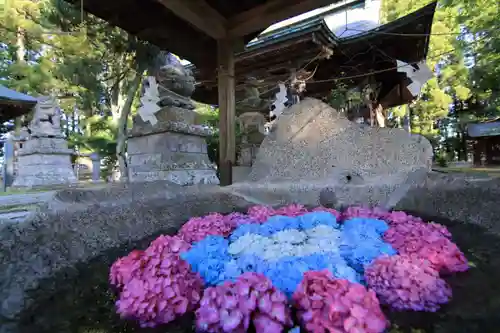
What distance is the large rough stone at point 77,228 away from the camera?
2.82ft

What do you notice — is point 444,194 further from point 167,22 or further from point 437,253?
point 167,22

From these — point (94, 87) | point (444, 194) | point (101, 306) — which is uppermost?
point (94, 87)

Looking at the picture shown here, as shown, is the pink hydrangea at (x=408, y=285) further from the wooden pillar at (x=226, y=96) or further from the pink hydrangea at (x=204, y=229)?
the wooden pillar at (x=226, y=96)

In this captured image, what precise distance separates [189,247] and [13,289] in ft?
1.81

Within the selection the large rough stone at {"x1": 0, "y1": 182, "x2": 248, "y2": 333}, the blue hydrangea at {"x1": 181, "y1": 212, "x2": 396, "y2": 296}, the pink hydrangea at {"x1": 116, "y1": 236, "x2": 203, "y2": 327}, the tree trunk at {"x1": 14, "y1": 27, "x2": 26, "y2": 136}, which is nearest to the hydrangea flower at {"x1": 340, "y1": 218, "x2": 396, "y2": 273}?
the blue hydrangea at {"x1": 181, "y1": 212, "x2": 396, "y2": 296}

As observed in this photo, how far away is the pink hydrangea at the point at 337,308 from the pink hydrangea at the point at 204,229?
2.24ft

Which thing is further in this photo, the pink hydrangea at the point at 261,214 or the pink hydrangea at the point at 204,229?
the pink hydrangea at the point at 261,214

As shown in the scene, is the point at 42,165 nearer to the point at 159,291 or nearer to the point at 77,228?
the point at 77,228

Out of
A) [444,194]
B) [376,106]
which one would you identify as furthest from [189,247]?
[376,106]

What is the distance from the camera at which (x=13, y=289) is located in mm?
826

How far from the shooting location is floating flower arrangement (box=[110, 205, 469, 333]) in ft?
2.28

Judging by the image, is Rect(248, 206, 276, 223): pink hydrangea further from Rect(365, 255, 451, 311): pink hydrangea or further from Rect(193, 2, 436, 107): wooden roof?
Rect(193, 2, 436, 107): wooden roof

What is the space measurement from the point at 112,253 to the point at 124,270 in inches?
12.7

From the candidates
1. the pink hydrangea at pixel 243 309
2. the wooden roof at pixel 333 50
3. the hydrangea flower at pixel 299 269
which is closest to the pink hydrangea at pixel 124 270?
the pink hydrangea at pixel 243 309
